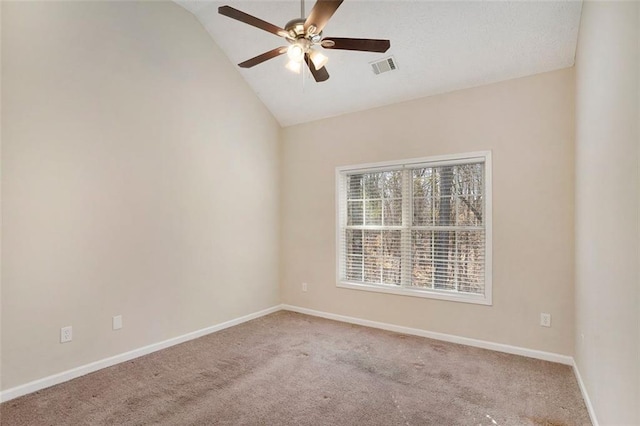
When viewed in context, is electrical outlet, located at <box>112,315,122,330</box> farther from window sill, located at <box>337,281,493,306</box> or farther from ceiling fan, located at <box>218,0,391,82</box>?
ceiling fan, located at <box>218,0,391,82</box>

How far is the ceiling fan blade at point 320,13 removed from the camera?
184 cm

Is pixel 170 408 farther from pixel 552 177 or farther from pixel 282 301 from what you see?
pixel 552 177

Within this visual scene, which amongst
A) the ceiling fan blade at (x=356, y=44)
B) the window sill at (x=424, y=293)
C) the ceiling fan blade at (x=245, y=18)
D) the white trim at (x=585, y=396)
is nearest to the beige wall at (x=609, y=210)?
the white trim at (x=585, y=396)

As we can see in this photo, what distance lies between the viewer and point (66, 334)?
2.67 meters

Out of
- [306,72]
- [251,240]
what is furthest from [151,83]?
[251,240]

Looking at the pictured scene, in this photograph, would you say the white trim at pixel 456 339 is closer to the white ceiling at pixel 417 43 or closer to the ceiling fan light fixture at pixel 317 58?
the white ceiling at pixel 417 43

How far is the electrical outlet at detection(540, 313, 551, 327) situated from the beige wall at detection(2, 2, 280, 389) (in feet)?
10.7

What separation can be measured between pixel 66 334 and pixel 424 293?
3400mm

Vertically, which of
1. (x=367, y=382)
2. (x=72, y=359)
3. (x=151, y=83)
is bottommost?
(x=367, y=382)

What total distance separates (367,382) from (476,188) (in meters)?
2.24

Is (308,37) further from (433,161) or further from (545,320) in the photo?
(545,320)

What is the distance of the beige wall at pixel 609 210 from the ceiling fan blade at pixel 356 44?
120 cm

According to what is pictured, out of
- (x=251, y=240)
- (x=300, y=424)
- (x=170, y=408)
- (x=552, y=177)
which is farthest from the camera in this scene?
(x=251, y=240)

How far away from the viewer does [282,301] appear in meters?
4.89
